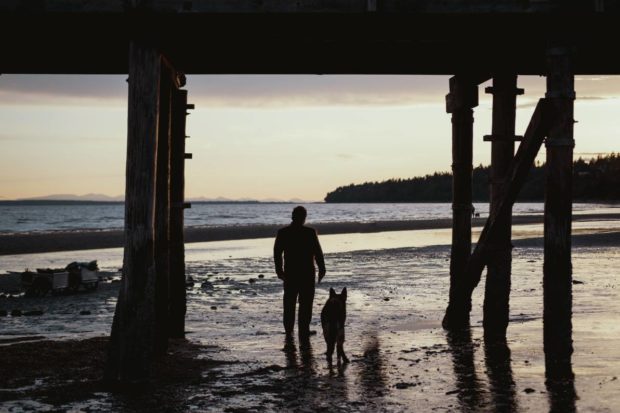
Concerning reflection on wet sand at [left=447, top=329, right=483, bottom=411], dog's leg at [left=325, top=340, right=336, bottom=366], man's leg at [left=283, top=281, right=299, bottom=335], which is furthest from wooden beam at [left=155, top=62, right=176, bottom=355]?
reflection on wet sand at [left=447, top=329, right=483, bottom=411]

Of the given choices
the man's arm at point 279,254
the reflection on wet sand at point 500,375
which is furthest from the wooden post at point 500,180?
the man's arm at point 279,254

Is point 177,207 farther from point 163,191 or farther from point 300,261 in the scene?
point 300,261

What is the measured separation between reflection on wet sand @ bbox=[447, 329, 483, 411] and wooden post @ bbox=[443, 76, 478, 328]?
→ 398 mm

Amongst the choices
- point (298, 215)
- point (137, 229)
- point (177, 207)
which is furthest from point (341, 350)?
point (177, 207)

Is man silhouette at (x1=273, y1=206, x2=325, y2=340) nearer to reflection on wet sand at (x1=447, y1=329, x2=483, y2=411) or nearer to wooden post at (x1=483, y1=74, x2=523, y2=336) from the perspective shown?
reflection on wet sand at (x1=447, y1=329, x2=483, y2=411)

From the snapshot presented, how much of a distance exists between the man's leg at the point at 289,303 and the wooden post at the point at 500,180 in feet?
9.34

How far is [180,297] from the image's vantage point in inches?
→ 486

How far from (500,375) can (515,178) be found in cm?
242

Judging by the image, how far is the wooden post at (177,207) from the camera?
12.2m

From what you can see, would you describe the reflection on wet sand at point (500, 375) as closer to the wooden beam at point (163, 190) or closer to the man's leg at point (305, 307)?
the man's leg at point (305, 307)

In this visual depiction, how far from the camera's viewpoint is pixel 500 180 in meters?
11.8

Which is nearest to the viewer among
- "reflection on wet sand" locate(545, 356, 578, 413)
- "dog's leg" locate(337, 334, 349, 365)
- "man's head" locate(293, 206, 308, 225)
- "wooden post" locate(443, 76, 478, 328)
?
"reflection on wet sand" locate(545, 356, 578, 413)

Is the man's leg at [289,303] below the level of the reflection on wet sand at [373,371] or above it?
above

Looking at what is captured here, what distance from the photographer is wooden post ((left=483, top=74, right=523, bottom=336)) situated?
11750 mm
